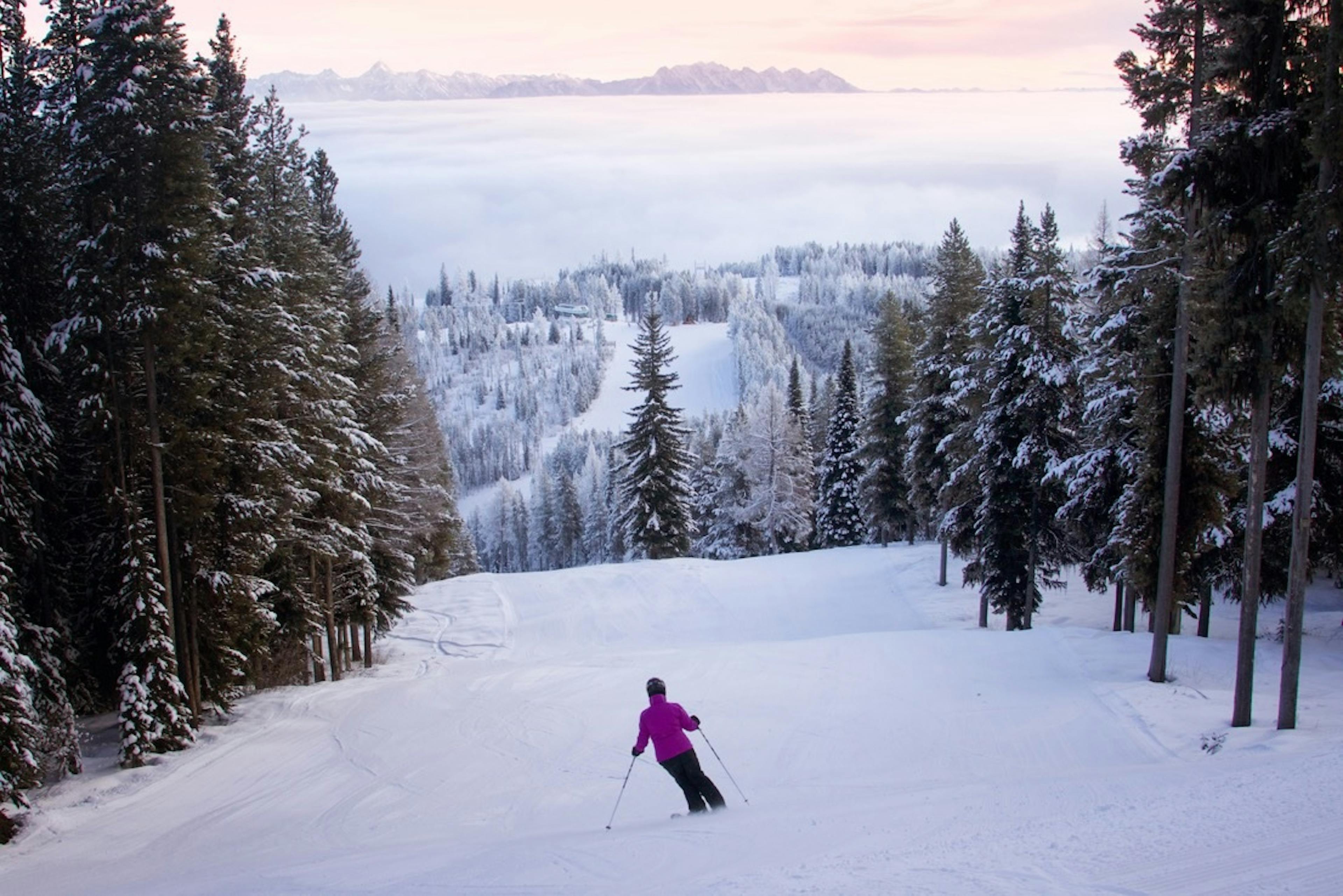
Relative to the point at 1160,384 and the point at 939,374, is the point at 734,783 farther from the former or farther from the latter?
the point at 939,374

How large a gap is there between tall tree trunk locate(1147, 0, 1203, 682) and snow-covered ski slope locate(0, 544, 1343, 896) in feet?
4.07

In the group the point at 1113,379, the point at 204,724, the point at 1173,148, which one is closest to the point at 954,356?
the point at 1113,379

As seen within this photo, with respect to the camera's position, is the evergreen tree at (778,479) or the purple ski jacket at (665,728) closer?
the purple ski jacket at (665,728)

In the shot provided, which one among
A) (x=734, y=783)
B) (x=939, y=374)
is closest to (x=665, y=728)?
(x=734, y=783)

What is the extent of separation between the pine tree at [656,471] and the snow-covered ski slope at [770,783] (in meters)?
16.4

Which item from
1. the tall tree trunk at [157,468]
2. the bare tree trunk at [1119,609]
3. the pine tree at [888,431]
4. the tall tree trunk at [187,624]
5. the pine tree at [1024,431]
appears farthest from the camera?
the pine tree at [888,431]

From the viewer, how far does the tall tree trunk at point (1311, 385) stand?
11820mm

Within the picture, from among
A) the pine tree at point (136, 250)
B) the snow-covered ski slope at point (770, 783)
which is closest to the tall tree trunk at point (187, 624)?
the pine tree at point (136, 250)

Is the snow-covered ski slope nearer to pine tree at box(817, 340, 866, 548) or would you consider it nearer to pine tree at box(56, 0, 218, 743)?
pine tree at box(56, 0, 218, 743)

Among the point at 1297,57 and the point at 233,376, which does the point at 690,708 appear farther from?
the point at 1297,57

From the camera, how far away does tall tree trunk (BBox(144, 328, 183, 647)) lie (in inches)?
667

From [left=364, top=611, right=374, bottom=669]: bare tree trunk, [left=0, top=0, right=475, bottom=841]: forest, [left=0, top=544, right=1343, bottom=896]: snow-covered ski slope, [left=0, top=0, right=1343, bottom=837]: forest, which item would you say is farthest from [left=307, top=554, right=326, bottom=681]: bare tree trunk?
[left=0, top=0, right=475, bottom=841]: forest

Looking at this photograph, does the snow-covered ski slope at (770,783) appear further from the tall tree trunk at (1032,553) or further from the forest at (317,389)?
the tall tree trunk at (1032,553)

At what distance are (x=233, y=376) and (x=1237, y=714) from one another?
68.6 ft
